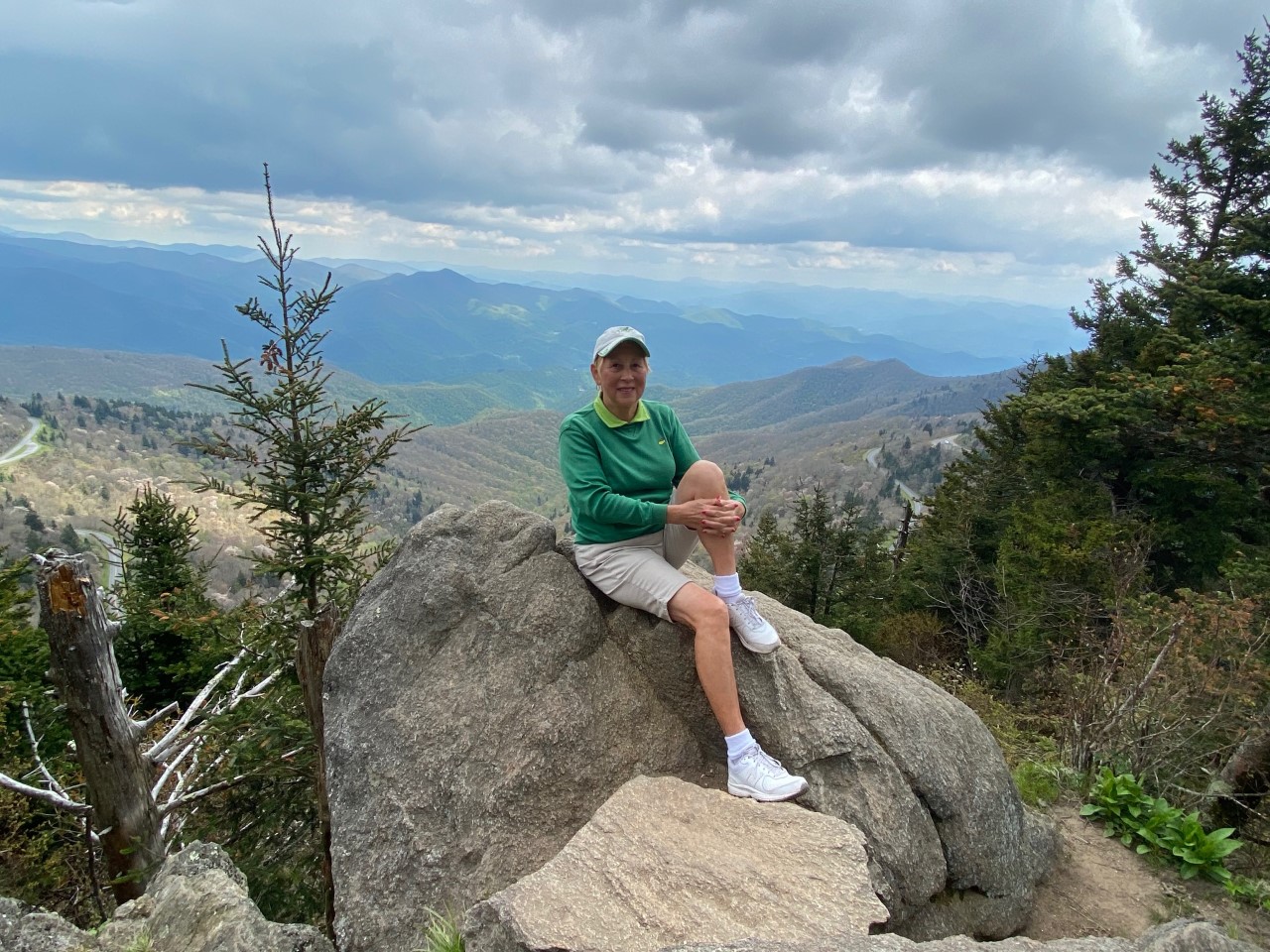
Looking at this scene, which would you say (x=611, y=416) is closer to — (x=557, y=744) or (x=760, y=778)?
(x=557, y=744)

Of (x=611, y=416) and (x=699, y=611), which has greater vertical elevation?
(x=611, y=416)

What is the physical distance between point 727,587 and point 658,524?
37.2 inches

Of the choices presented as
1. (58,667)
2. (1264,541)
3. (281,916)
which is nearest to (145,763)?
(58,667)

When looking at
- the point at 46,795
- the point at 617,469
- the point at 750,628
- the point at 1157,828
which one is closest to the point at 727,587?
the point at 750,628

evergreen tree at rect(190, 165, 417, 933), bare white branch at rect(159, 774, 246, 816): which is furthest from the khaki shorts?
bare white branch at rect(159, 774, 246, 816)

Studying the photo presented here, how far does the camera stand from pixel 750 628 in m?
6.54

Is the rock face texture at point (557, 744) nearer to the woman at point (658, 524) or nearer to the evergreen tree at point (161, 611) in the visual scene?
the woman at point (658, 524)

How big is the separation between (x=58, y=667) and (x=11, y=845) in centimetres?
549

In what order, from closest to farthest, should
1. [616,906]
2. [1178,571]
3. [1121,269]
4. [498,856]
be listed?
[616,906] < [498,856] < [1178,571] < [1121,269]

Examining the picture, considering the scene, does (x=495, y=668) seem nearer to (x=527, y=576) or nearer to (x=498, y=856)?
(x=527, y=576)

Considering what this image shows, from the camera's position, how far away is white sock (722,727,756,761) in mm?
6020

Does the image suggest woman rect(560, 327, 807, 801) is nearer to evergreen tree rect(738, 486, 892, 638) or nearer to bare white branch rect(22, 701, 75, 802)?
bare white branch rect(22, 701, 75, 802)

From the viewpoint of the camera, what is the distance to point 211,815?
10.2 meters

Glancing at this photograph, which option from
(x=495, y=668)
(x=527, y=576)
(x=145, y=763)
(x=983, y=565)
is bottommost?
(x=983, y=565)
